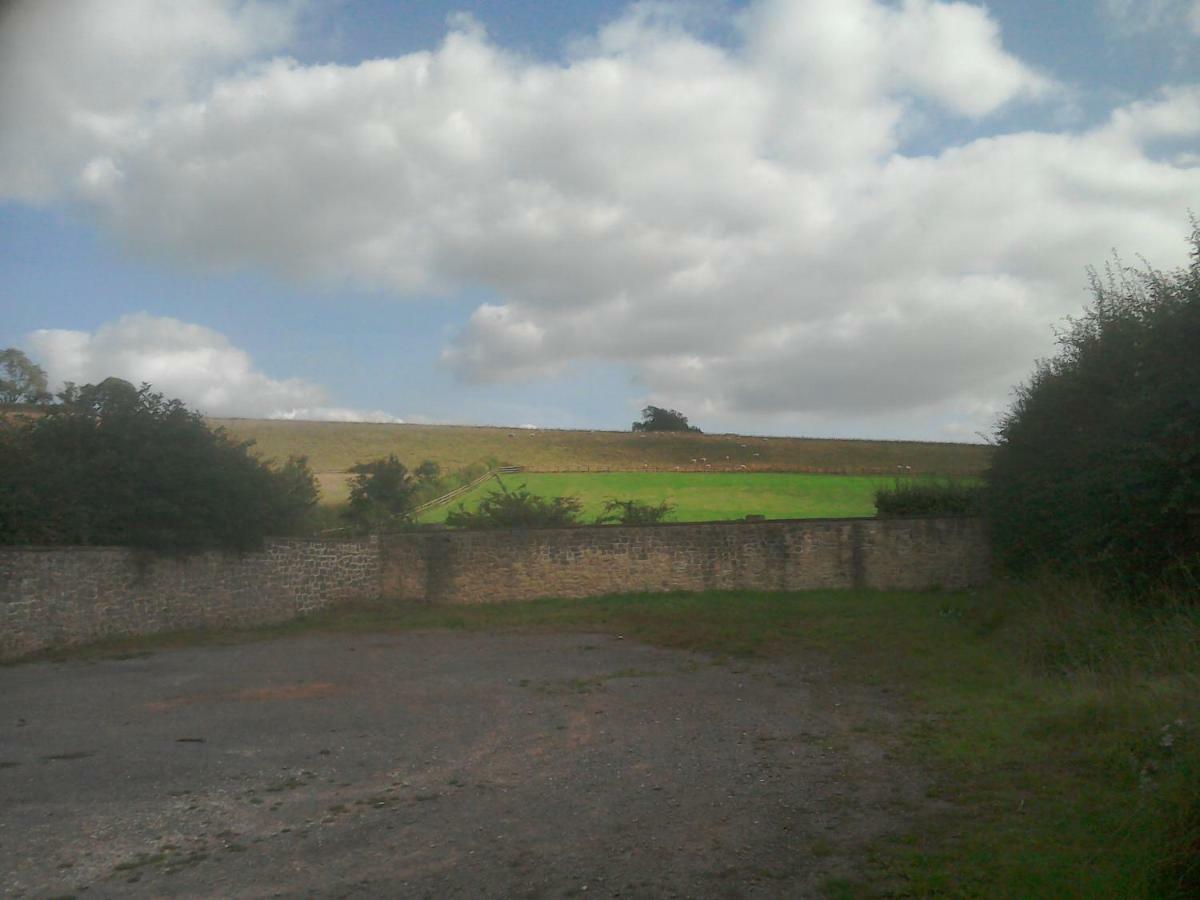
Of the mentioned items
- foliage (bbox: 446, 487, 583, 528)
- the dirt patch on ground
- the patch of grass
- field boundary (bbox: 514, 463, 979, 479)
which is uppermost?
the patch of grass

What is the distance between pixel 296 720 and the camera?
417 inches

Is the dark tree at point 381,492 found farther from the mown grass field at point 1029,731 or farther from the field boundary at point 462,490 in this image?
the mown grass field at point 1029,731

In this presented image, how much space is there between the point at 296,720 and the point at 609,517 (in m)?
17.0

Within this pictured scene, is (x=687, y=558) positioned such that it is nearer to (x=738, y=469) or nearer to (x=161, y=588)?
(x=161, y=588)

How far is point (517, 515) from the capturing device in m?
25.2

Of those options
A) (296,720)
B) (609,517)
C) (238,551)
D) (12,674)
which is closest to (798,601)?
(609,517)

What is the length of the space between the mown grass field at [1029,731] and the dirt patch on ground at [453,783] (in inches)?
16.0

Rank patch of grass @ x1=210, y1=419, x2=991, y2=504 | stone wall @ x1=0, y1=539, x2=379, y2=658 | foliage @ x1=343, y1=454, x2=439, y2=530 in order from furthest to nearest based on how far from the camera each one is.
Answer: patch of grass @ x1=210, y1=419, x2=991, y2=504 < foliage @ x1=343, y1=454, x2=439, y2=530 < stone wall @ x1=0, y1=539, x2=379, y2=658

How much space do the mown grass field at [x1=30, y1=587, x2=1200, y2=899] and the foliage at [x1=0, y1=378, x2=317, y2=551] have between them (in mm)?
2247

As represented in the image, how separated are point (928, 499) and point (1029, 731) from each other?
17249mm

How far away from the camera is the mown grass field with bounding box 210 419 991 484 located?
43.2 meters

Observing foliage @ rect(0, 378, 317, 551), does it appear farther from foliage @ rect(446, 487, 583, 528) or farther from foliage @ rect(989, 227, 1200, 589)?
foliage @ rect(989, 227, 1200, 589)

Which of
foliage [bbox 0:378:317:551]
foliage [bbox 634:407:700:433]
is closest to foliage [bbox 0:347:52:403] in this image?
foliage [bbox 0:378:317:551]

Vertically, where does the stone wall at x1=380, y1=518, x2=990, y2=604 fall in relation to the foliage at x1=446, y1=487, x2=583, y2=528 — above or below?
below
